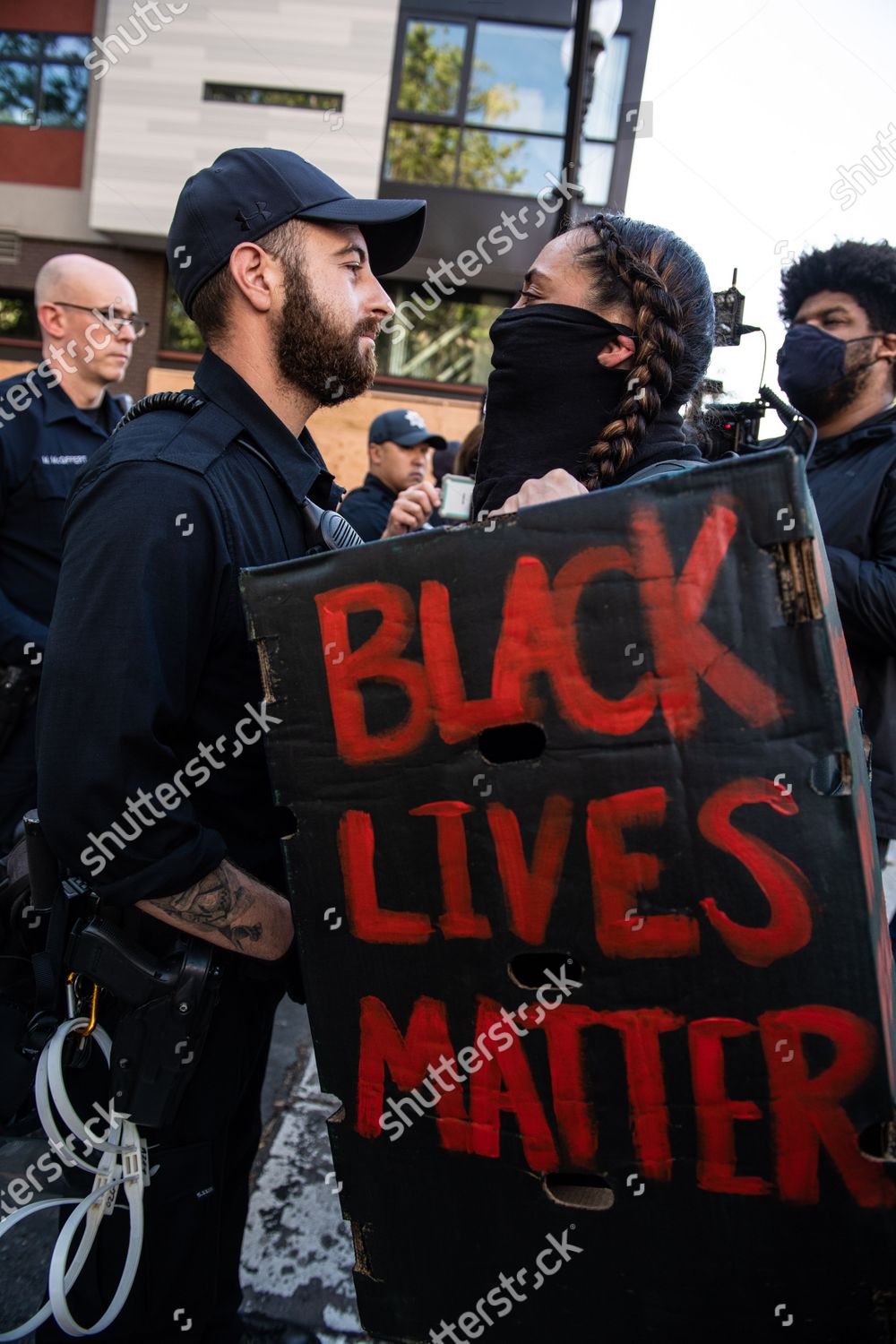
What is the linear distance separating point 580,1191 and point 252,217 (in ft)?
5.60

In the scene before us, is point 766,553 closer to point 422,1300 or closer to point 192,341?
point 422,1300

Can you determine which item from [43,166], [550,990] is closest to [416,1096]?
[550,990]

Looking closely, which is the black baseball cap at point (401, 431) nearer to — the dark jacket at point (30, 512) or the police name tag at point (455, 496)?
the police name tag at point (455, 496)

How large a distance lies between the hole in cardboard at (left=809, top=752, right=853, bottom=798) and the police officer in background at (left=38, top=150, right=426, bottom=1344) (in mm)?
719

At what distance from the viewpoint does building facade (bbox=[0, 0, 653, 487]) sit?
12.7m

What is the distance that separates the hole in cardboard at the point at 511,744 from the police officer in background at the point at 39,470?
211 cm

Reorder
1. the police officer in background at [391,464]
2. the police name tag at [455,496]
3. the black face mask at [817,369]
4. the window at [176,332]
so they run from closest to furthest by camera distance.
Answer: the black face mask at [817,369]
the police name tag at [455,496]
the police officer in background at [391,464]
the window at [176,332]

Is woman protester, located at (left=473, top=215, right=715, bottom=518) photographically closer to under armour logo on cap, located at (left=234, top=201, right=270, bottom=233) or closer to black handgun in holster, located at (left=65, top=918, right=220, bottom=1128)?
under armour logo on cap, located at (left=234, top=201, right=270, bottom=233)

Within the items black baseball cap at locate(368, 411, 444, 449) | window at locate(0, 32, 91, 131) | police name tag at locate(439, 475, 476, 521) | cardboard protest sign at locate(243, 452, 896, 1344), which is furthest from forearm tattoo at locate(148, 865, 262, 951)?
window at locate(0, 32, 91, 131)

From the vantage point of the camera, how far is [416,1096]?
4.35 feet

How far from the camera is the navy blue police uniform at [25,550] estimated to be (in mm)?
3107

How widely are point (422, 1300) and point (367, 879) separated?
66 cm

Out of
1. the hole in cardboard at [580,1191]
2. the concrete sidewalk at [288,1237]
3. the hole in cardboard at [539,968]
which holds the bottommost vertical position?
the concrete sidewalk at [288,1237]

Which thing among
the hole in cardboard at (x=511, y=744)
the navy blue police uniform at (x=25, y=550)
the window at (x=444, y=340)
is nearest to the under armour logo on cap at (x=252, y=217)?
the hole in cardboard at (x=511, y=744)
